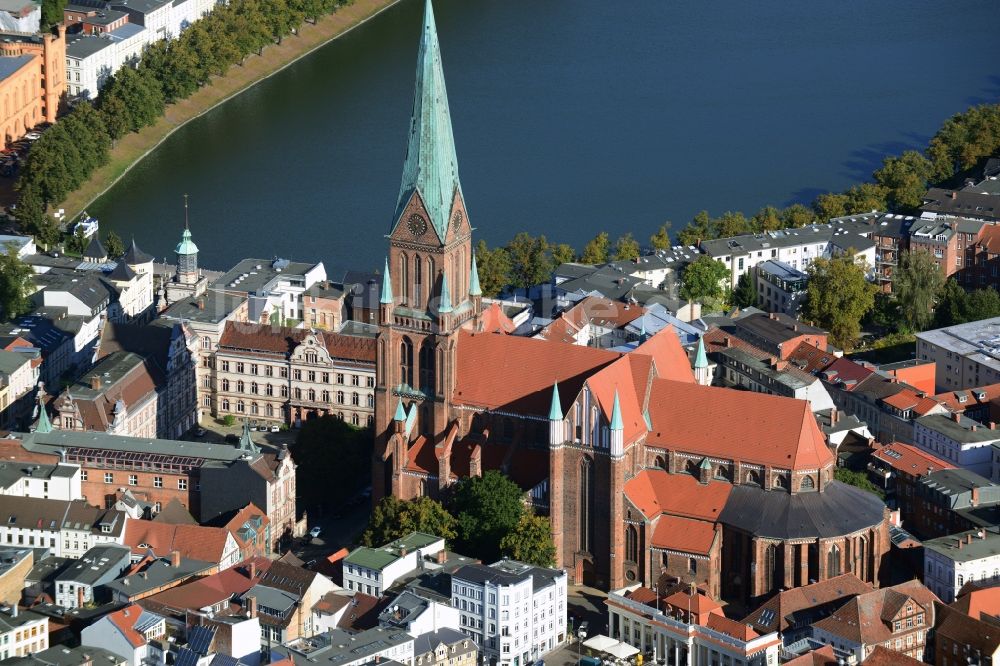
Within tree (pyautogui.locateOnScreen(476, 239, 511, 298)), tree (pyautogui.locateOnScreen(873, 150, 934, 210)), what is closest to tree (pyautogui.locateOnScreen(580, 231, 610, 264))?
tree (pyautogui.locateOnScreen(476, 239, 511, 298))

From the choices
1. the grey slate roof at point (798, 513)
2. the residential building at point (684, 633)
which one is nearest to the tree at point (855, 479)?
the grey slate roof at point (798, 513)

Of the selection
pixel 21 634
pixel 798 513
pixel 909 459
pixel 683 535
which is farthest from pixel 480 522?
pixel 909 459

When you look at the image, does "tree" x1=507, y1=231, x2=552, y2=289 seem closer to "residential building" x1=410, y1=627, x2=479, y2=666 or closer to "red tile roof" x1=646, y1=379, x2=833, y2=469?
"red tile roof" x1=646, y1=379, x2=833, y2=469

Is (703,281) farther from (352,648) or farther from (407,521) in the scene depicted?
(352,648)

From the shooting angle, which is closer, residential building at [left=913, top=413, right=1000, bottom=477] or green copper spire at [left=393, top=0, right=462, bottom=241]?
green copper spire at [left=393, top=0, right=462, bottom=241]

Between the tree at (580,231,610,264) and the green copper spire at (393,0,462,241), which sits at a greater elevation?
the green copper spire at (393,0,462,241)

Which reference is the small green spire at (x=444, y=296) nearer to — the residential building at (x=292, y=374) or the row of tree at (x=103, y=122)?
the residential building at (x=292, y=374)
